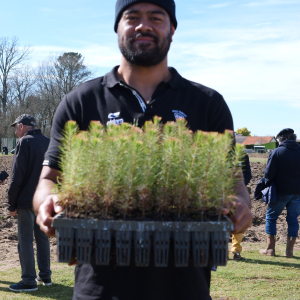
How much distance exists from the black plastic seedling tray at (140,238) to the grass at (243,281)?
12.7ft

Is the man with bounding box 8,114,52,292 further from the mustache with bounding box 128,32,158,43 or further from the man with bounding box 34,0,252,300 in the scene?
the mustache with bounding box 128,32,158,43

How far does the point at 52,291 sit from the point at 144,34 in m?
4.52

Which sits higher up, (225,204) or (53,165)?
(53,165)

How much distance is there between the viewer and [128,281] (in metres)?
1.81

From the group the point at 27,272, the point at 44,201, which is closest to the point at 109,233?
the point at 44,201

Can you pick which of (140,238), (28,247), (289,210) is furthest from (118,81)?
(289,210)

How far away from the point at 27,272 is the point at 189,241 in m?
4.51

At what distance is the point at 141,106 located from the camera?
2057 millimetres

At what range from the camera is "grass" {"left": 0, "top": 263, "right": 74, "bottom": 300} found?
5133mm

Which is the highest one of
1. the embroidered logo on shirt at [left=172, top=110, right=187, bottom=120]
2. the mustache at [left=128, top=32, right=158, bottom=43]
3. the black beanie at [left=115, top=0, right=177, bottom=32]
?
the black beanie at [left=115, top=0, right=177, bottom=32]

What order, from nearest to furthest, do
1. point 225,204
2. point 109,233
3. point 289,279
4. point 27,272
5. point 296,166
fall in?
1. point 109,233
2. point 225,204
3. point 27,272
4. point 289,279
5. point 296,166

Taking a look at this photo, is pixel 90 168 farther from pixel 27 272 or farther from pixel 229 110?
pixel 27 272

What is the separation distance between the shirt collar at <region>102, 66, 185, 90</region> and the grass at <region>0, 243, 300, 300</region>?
12.4ft

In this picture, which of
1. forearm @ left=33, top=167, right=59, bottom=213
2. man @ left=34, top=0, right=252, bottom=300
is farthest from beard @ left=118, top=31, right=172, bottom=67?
forearm @ left=33, top=167, right=59, bottom=213
